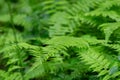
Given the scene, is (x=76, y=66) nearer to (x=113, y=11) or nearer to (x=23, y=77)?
(x=23, y=77)

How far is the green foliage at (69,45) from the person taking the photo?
276cm

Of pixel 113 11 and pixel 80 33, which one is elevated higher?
pixel 113 11

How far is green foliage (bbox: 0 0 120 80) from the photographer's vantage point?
109 inches

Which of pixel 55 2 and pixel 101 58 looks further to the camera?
pixel 55 2

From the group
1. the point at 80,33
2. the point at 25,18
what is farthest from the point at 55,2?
the point at 80,33

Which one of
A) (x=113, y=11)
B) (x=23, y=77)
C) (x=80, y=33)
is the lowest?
(x=23, y=77)

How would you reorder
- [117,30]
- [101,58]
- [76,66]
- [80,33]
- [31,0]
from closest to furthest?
1. [101,58]
2. [76,66]
3. [117,30]
4. [80,33]
5. [31,0]

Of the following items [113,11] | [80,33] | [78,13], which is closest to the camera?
[113,11]

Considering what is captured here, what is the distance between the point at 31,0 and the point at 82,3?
139 cm

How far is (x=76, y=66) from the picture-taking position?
2904 millimetres

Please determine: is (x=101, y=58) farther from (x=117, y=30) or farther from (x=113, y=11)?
(x=113, y=11)

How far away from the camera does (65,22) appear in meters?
3.71

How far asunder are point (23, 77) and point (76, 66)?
19.7 inches

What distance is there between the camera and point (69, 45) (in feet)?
9.39
